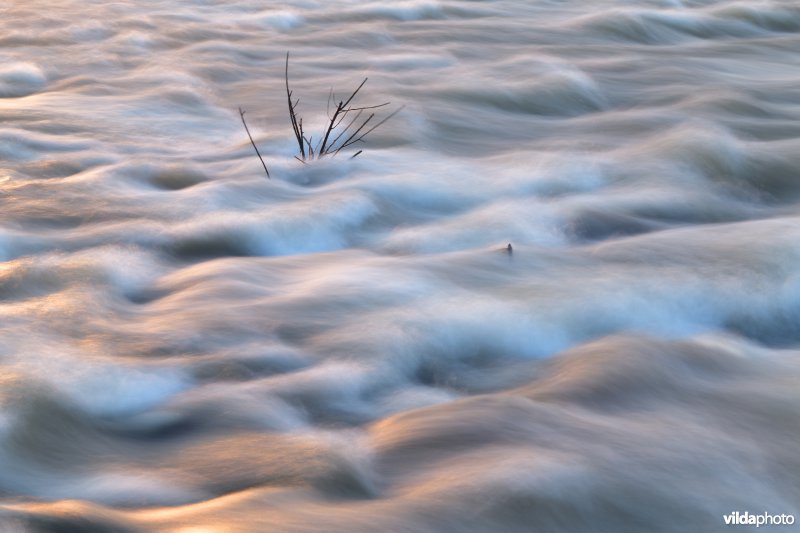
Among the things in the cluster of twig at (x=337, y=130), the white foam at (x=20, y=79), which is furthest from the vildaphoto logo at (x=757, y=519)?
the white foam at (x=20, y=79)

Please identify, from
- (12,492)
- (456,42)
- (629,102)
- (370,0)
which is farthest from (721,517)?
(370,0)

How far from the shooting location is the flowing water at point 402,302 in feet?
7.10

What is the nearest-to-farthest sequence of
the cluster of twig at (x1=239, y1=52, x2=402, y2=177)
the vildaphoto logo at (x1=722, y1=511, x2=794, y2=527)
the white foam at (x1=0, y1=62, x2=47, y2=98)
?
the vildaphoto logo at (x1=722, y1=511, x2=794, y2=527) < the cluster of twig at (x1=239, y1=52, x2=402, y2=177) < the white foam at (x1=0, y1=62, x2=47, y2=98)

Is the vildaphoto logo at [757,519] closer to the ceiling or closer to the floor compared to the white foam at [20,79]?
closer to the floor

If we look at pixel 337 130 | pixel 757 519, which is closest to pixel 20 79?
pixel 337 130

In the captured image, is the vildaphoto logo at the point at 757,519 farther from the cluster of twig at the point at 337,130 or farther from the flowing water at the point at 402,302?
the cluster of twig at the point at 337,130

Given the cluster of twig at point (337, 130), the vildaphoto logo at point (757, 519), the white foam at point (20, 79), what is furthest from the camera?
the white foam at point (20, 79)

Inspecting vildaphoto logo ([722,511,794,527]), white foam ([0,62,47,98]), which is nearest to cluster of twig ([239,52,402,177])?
white foam ([0,62,47,98])

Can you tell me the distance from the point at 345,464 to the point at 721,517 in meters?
0.73

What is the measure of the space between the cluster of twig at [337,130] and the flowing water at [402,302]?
74 millimetres

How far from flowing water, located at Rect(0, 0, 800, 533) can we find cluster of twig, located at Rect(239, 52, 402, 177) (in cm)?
7

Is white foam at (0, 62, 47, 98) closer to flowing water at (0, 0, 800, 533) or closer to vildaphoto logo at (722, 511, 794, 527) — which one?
flowing water at (0, 0, 800, 533)

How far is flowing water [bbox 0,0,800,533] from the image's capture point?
216cm

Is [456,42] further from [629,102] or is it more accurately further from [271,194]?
[271,194]
